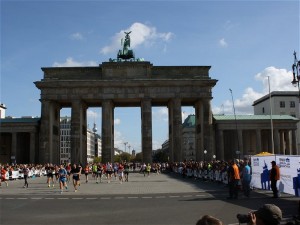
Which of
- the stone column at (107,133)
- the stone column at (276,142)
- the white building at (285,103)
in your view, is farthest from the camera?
the white building at (285,103)

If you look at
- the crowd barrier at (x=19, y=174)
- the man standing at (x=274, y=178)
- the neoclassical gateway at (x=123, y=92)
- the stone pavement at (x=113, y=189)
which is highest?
the neoclassical gateway at (x=123, y=92)

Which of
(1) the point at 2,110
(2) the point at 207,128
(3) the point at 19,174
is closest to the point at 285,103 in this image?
(2) the point at 207,128

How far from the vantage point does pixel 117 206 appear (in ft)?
62.2

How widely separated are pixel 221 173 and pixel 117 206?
1702cm

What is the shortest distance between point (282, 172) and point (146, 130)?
169 feet

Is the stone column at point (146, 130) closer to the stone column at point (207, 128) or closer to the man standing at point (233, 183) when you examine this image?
the stone column at point (207, 128)

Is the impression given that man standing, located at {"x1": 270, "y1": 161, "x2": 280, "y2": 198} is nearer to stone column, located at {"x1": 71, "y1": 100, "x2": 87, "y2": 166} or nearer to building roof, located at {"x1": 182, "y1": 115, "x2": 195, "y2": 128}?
stone column, located at {"x1": 71, "y1": 100, "x2": 87, "y2": 166}

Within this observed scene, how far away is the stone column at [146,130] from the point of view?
73.7m

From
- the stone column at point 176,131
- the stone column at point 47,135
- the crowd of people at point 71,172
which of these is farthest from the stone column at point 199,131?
the stone column at point 47,135

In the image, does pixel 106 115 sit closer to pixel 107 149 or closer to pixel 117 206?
pixel 107 149

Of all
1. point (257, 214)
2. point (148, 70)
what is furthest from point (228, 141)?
point (257, 214)

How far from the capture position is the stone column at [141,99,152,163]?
242 feet

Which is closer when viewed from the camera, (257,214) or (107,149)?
(257,214)

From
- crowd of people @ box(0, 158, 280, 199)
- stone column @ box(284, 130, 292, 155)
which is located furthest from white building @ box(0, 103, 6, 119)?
stone column @ box(284, 130, 292, 155)
